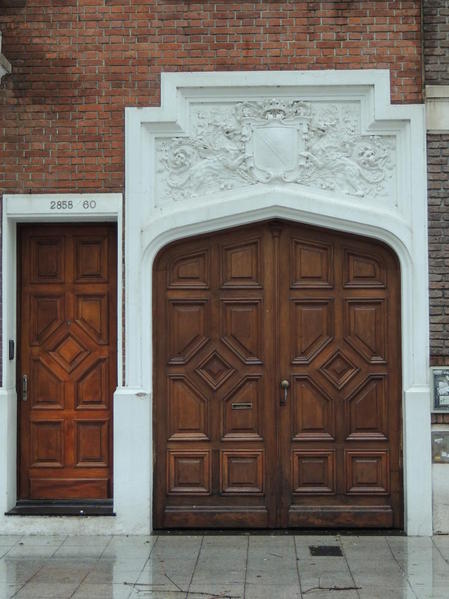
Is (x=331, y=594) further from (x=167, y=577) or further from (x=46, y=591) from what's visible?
(x=46, y=591)

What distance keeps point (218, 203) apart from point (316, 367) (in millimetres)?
1920

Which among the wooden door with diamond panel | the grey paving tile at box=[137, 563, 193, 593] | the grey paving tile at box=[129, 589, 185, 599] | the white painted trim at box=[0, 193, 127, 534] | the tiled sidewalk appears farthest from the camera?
the wooden door with diamond panel

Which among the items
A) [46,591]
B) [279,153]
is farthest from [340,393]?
[46,591]

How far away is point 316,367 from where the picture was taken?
8.72 m

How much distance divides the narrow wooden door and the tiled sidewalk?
75 centimetres

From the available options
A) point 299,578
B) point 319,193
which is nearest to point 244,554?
point 299,578

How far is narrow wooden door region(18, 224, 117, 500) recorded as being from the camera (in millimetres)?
8961

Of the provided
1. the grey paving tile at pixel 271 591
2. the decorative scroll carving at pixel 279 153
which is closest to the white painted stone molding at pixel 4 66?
the decorative scroll carving at pixel 279 153

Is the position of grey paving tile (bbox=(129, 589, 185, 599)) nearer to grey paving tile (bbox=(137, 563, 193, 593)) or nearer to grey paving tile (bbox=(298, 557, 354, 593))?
grey paving tile (bbox=(137, 563, 193, 593))

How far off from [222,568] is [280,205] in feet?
11.5

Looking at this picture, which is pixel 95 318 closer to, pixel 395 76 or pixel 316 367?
pixel 316 367

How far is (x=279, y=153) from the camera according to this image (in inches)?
343

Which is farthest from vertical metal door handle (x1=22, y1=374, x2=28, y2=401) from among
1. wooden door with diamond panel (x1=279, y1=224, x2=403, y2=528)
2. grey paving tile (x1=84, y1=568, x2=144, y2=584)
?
wooden door with diamond panel (x1=279, y1=224, x2=403, y2=528)

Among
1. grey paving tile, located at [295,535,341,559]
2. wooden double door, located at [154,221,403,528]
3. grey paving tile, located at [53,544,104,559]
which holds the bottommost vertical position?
grey paving tile, located at [53,544,104,559]
